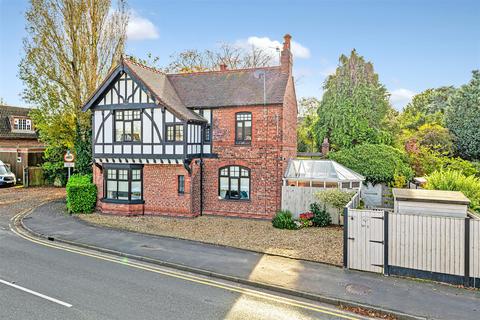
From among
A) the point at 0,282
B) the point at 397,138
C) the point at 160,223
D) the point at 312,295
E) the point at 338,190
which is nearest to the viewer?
the point at 312,295

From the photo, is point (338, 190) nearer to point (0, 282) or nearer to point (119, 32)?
point (0, 282)

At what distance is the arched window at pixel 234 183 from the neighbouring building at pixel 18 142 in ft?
74.6

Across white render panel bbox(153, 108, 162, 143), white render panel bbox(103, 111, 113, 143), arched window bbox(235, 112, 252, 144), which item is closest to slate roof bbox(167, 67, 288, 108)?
arched window bbox(235, 112, 252, 144)

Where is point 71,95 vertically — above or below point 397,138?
above

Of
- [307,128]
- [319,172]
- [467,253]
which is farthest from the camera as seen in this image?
[307,128]

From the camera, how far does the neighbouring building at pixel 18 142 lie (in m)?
32.1

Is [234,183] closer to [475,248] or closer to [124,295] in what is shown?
[124,295]

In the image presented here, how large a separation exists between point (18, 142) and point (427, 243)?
124 ft

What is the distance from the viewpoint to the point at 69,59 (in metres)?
22.9

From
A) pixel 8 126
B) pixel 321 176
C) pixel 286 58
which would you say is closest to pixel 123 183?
pixel 321 176

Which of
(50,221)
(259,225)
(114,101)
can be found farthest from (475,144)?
(50,221)

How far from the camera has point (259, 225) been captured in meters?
17.0

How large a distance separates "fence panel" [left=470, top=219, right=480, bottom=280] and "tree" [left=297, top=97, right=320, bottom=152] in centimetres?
2636

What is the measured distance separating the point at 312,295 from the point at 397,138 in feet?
84.3
